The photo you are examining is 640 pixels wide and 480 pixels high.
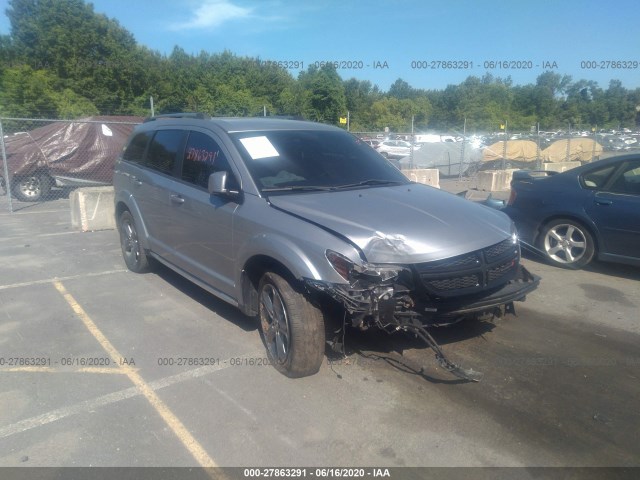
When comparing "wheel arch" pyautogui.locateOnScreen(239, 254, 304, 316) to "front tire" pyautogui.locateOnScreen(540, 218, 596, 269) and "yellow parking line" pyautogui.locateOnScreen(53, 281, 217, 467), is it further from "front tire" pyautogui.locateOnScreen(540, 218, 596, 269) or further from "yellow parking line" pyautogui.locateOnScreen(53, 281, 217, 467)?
"front tire" pyautogui.locateOnScreen(540, 218, 596, 269)

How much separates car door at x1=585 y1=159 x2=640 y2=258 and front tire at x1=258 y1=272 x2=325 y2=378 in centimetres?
429

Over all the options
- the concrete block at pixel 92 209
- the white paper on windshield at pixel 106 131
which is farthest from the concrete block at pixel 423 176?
the white paper on windshield at pixel 106 131

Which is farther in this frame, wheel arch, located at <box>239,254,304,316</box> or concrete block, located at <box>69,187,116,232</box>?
concrete block, located at <box>69,187,116,232</box>

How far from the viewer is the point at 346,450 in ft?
9.98

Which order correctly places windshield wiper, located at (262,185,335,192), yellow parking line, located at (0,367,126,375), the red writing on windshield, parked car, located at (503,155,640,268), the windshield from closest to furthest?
yellow parking line, located at (0,367,126,375)
windshield wiper, located at (262,185,335,192)
the windshield
the red writing on windshield
parked car, located at (503,155,640,268)

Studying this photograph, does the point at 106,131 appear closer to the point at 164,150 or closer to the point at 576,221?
the point at 164,150

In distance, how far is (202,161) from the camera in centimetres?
483

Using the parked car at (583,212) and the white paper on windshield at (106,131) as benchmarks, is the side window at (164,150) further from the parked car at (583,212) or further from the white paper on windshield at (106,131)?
the white paper on windshield at (106,131)

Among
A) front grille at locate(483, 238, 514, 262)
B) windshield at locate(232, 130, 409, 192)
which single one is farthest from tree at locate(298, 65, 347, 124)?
front grille at locate(483, 238, 514, 262)

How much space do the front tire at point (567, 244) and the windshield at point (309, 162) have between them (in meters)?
2.80

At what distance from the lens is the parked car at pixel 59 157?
12164 millimetres

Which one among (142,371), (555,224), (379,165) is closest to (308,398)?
(142,371)

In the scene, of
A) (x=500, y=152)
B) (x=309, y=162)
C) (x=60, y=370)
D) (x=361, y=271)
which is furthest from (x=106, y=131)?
(x=500, y=152)

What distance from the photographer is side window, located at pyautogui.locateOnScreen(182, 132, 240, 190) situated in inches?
179
